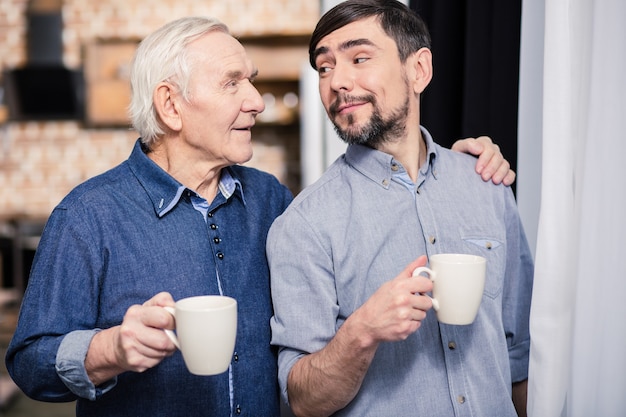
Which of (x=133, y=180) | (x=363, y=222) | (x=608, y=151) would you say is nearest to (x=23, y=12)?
(x=133, y=180)

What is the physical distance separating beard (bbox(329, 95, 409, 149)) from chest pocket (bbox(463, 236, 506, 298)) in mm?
279

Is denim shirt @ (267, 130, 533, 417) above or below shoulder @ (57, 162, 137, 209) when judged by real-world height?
below

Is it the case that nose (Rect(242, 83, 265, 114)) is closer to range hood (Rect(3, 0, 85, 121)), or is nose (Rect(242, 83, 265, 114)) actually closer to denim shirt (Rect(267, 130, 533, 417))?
denim shirt (Rect(267, 130, 533, 417))

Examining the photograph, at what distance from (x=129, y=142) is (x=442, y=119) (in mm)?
4127

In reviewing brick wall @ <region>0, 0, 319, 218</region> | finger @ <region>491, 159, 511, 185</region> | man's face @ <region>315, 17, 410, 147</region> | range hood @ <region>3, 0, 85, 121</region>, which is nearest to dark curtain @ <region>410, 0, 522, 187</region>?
finger @ <region>491, 159, 511, 185</region>

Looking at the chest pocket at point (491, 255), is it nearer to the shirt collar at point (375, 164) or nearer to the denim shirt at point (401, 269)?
the denim shirt at point (401, 269)

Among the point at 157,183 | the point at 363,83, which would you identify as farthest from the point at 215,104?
the point at 363,83

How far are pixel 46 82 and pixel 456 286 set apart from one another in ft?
16.0

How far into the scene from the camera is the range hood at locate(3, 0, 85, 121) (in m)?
4.95

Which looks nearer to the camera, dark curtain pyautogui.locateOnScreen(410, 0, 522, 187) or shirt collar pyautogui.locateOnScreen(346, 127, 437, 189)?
shirt collar pyautogui.locateOnScreen(346, 127, 437, 189)

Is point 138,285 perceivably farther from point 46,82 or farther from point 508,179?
point 46,82

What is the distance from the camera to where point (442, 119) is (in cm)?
166

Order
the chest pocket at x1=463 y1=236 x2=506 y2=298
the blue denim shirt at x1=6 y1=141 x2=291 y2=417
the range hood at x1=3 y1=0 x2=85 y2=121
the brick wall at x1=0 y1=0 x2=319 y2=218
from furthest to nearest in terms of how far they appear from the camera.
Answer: the brick wall at x1=0 y1=0 x2=319 y2=218, the range hood at x1=3 y1=0 x2=85 y2=121, the chest pocket at x1=463 y1=236 x2=506 y2=298, the blue denim shirt at x1=6 y1=141 x2=291 y2=417

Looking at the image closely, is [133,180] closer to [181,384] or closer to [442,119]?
[181,384]
